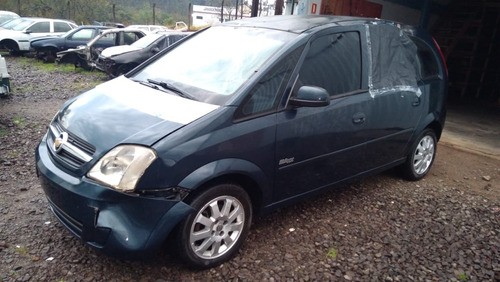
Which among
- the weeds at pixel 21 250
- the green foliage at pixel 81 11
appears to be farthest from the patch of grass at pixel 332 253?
the green foliage at pixel 81 11

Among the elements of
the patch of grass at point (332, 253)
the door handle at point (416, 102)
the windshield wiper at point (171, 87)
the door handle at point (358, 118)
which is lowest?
the patch of grass at point (332, 253)

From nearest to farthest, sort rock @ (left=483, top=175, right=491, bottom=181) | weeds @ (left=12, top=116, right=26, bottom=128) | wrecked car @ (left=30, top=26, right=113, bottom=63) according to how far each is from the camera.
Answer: rock @ (left=483, top=175, right=491, bottom=181), weeds @ (left=12, top=116, right=26, bottom=128), wrecked car @ (left=30, top=26, right=113, bottom=63)

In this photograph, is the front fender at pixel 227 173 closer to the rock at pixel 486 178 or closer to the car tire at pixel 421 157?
the car tire at pixel 421 157

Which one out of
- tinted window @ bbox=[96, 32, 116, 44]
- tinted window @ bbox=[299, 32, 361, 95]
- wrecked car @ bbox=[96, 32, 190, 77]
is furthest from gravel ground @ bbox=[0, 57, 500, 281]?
tinted window @ bbox=[96, 32, 116, 44]

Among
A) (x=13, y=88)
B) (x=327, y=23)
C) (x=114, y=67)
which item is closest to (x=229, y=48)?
(x=327, y=23)

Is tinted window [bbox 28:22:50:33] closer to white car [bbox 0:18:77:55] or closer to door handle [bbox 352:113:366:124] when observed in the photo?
white car [bbox 0:18:77:55]

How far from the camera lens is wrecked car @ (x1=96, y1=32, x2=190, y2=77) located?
35.2ft

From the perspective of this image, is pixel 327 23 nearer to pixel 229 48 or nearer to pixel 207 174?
pixel 229 48

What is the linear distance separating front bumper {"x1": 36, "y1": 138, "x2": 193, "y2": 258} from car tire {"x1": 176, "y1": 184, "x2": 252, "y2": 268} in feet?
0.45

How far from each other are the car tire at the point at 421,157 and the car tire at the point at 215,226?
93.0 inches

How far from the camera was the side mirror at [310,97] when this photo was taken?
287 cm

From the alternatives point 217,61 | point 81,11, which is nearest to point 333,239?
point 217,61

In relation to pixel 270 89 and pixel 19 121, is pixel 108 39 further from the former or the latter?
pixel 270 89

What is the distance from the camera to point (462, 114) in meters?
8.47
